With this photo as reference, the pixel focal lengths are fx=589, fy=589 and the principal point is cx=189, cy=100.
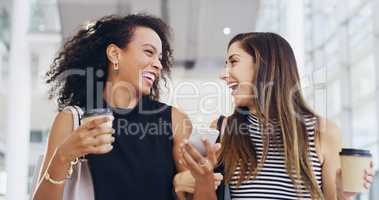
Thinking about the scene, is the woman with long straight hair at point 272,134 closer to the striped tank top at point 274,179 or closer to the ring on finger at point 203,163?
the striped tank top at point 274,179

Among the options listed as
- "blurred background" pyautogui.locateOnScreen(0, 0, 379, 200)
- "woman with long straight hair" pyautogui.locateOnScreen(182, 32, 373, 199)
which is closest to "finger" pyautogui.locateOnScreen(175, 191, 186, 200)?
"woman with long straight hair" pyautogui.locateOnScreen(182, 32, 373, 199)

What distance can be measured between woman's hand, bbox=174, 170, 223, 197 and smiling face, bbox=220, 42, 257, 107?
0.80 feet

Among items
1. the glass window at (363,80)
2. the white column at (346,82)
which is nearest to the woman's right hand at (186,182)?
the glass window at (363,80)

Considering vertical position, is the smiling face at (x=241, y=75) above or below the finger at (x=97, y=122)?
above

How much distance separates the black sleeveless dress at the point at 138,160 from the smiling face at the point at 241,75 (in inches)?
7.2

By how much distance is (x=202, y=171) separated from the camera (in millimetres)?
1234

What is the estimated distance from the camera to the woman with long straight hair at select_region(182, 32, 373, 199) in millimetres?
1362

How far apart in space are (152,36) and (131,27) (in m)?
0.06

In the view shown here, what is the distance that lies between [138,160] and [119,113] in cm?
14

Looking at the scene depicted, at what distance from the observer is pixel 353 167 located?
4.50 ft

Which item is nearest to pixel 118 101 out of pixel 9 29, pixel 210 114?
pixel 210 114

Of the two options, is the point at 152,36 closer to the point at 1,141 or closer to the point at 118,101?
the point at 118,101

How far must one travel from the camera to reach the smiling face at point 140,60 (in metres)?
1.46

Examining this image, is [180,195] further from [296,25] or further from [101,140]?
[296,25]
